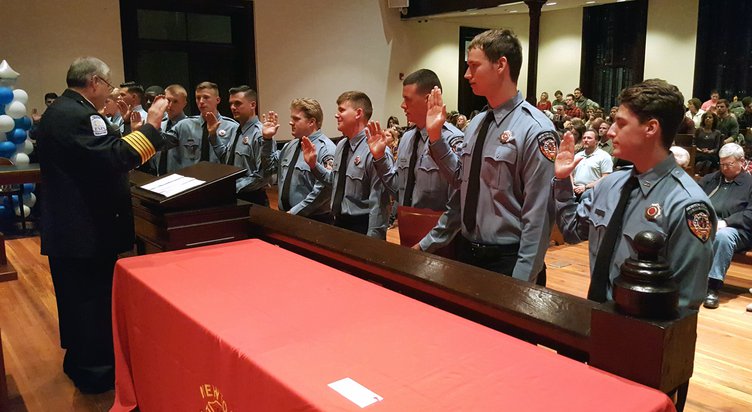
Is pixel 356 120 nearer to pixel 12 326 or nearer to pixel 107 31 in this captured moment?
pixel 12 326

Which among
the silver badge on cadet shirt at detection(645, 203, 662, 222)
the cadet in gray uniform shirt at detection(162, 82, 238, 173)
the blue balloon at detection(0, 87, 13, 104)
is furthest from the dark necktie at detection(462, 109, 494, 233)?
the blue balloon at detection(0, 87, 13, 104)

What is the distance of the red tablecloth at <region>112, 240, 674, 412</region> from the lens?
106 centimetres

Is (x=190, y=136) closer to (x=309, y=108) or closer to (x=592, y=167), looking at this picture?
(x=309, y=108)

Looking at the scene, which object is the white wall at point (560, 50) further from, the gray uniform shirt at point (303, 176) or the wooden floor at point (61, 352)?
the gray uniform shirt at point (303, 176)

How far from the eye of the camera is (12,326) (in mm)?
3754

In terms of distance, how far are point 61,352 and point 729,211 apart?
187 inches

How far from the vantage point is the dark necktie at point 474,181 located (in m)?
2.21

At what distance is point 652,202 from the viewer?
1627 millimetres

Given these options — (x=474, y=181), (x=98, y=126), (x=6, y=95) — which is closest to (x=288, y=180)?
(x=98, y=126)

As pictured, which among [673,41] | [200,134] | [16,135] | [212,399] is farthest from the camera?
[673,41]

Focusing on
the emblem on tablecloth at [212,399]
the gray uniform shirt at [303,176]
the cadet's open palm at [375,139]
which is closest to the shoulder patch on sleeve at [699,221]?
the emblem on tablecloth at [212,399]

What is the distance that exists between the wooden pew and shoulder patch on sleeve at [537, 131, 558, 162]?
62 centimetres

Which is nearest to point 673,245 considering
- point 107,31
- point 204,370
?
point 204,370

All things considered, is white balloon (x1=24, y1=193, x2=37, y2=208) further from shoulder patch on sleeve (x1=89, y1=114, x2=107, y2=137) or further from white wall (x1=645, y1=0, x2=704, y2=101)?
white wall (x1=645, y1=0, x2=704, y2=101)
